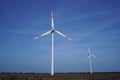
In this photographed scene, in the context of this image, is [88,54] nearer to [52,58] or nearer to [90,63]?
[90,63]

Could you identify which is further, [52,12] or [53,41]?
[52,12]

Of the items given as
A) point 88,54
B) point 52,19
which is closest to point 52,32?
point 52,19

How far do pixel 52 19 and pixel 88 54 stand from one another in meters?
42.5

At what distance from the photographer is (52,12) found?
6178 cm

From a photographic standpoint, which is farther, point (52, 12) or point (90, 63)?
point (90, 63)

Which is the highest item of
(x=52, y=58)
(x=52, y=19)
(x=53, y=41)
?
(x=52, y=19)

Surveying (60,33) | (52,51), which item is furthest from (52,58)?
(60,33)

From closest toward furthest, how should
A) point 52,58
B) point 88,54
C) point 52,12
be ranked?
point 52,58, point 52,12, point 88,54

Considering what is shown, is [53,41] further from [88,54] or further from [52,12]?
[88,54]

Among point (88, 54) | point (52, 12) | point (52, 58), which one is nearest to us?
point (52, 58)

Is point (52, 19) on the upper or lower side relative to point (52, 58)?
upper

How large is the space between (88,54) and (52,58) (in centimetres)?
4555

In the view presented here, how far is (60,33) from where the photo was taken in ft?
189

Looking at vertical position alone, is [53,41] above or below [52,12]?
below
